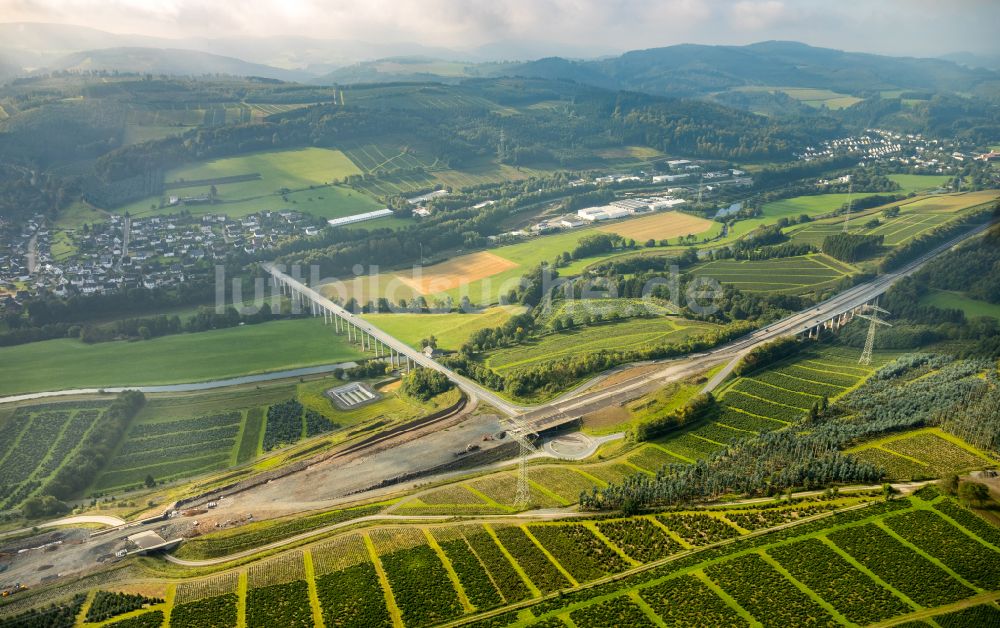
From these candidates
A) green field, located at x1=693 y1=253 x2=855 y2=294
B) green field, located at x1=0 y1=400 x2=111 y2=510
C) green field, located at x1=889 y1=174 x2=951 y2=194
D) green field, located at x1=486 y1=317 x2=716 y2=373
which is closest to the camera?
green field, located at x1=0 y1=400 x2=111 y2=510

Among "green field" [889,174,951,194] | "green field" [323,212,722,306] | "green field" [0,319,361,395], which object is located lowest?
"green field" [0,319,361,395]

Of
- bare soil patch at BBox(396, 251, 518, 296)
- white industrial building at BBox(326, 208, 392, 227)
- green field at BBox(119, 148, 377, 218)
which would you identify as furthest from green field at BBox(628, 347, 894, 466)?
green field at BBox(119, 148, 377, 218)

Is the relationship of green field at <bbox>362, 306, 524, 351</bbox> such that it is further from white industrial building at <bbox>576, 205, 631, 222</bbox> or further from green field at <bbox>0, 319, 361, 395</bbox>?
white industrial building at <bbox>576, 205, 631, 222</bbox>

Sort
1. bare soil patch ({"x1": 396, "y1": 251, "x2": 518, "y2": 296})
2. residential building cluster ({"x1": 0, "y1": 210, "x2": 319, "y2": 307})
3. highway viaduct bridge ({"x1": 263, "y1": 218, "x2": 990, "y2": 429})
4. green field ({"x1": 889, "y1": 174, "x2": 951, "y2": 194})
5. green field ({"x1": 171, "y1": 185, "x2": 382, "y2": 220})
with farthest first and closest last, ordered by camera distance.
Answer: green field ({"x1": 889, "y1": 174, "x2": 951, "y2": 194}), green field ({"x1": 171, "y1": 185, "x2": 382, "y2": 220}), bare soil patch ({"x1": 396, "y1": 251, "x2": 518, "y2": 296}), residential building cluster ({"x1": 0, "y1": 210, "x2": 319, "y2": 307}), highway viaduct bridge ({"x1": 263, "y1": 218, "x2": 990, "y2": 429})

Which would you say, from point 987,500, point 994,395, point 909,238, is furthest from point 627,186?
point 987,500

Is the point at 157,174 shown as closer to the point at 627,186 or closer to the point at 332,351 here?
the point at 332,351

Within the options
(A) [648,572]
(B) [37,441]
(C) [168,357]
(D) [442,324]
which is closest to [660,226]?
(D) [442,324]

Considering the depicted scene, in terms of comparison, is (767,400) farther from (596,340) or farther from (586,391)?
(596,340)
